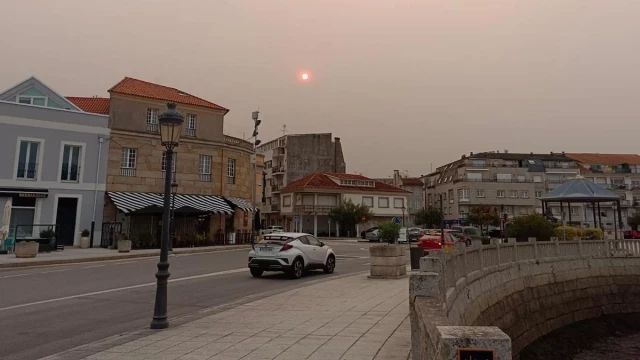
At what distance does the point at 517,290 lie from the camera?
1570 centimetres

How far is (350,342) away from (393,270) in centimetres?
839

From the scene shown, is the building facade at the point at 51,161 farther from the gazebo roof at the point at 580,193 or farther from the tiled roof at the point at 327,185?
the tiled roof at the point at 327,185

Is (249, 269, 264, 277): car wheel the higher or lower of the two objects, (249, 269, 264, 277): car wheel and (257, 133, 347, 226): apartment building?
the lower

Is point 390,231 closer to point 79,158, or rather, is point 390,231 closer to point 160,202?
point 160,202

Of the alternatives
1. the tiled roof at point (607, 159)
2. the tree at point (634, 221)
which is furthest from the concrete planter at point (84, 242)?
the tiled roof at point (607, 159)

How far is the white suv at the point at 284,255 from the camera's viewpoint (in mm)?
14075

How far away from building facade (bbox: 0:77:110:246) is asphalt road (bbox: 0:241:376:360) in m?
10.9

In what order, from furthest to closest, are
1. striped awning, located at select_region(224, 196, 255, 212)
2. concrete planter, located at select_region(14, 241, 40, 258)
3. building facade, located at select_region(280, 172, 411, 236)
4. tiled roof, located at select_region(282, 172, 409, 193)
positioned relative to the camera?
building facade, located at select_region(280, 172, 411, 236) < tiled roof, located at select_region(282, 172, 409, 193) < striped awning, located at select_region(224, 196, 255, 212) < concrete planter, located at select_region(14, 241, 40, 258)

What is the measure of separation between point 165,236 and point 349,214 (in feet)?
159

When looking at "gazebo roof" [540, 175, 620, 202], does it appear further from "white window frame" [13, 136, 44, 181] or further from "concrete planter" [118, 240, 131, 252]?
"white window frame" [13, 136, 44, 181]

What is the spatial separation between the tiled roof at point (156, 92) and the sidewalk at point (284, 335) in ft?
86.9

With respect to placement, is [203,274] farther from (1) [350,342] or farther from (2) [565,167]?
(2) [565,167]

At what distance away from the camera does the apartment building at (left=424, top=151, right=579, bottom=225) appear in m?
64.8

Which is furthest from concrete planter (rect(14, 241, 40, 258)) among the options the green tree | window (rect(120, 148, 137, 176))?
the green tree
